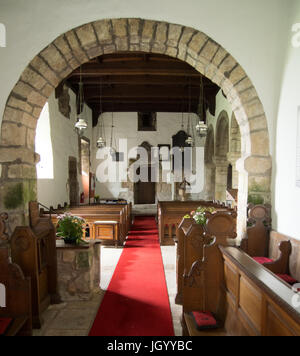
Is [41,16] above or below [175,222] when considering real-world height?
above

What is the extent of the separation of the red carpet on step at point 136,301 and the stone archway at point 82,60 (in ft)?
5.23

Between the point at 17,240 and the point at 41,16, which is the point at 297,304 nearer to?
the point at 17,240

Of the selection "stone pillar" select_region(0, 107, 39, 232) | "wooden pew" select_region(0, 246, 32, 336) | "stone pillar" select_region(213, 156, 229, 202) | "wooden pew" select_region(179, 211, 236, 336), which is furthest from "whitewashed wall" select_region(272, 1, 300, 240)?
"stone pillar" select_region(213, 156, 229, 202)

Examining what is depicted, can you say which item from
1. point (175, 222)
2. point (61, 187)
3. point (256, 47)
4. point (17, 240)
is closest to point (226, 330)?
point (17, 240)

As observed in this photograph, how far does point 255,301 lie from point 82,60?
11.8 ft

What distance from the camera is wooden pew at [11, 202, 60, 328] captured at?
2.80m

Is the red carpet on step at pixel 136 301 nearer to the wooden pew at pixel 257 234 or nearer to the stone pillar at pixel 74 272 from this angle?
the stone pillar at pixel 74 272

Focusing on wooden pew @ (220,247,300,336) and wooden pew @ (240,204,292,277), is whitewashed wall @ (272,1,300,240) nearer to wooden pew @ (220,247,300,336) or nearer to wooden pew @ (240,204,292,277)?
wooden pew @ (240,204,292,277)

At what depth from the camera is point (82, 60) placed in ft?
11.6

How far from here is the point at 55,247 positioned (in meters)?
3.36

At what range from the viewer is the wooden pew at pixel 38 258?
2801mm

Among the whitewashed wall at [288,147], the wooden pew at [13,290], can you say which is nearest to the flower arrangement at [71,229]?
the wooden pew at [13,290]

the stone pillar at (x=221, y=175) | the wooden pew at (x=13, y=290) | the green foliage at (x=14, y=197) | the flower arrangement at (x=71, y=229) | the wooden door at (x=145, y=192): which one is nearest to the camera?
the wooden pew at (x=13, y=290)

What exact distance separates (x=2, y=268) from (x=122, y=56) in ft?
19.8
